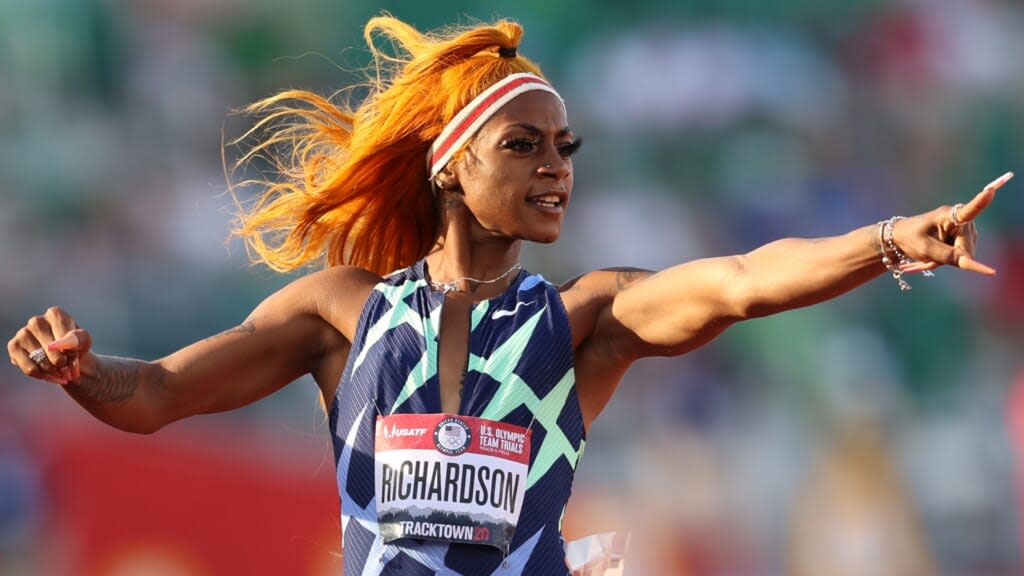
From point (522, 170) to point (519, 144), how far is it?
88 mm

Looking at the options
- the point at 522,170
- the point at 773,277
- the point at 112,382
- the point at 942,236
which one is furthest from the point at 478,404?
the point at 942,236

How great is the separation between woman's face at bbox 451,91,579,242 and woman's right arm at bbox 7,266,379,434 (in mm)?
392

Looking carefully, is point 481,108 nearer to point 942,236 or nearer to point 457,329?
point 457,329

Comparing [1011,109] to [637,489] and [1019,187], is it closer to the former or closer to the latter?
[1019,187]

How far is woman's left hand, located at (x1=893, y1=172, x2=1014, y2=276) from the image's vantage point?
115 inches

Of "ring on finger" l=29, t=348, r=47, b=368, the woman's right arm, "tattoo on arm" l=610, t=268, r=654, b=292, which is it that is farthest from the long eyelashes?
"ring on finger" l=29, t=348, r=47, b=368

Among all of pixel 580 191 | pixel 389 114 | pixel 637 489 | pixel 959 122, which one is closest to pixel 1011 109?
pixel 959 122

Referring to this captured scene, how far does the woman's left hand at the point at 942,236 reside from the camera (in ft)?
9.56

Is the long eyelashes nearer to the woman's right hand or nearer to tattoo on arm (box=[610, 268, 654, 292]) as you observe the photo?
tattoo on arm (box=[610, 268, 654, 292])

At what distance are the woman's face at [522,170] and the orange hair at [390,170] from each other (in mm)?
171

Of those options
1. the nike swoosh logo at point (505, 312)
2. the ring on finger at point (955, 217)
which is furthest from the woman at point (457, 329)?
the ring on finger at point (955, 217)

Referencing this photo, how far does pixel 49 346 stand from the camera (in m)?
3.33

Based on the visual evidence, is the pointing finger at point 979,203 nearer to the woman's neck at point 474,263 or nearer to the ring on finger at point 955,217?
the ring on finger at point 955,217

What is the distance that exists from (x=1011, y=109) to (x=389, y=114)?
24.5ft
